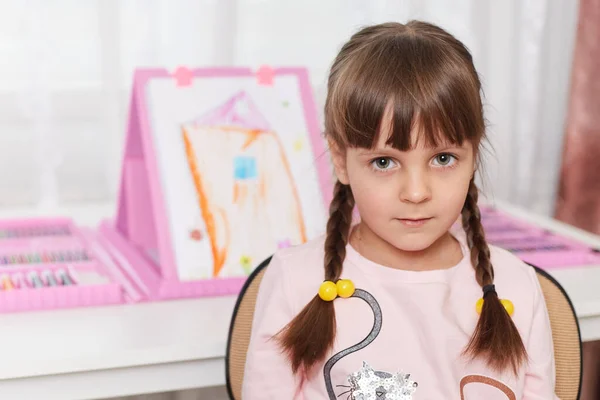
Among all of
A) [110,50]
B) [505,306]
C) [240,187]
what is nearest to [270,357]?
[505,306]

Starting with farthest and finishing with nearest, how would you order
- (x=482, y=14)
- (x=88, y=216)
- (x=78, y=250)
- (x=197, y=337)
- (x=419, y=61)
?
(x=482, y=14) < (x=88, y=216) < (x=78, y=250) < (x=197, y=337) < (x=419, y=61)

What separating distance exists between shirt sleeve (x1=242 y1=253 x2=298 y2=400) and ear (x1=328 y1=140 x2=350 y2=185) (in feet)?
0.47

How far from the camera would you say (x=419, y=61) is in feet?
3.53

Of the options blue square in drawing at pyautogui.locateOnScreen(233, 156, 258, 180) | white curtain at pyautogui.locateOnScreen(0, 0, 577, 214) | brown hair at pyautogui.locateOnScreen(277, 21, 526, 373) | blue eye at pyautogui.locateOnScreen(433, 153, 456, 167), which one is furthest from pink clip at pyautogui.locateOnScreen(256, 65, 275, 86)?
blue eye at pyautogui.locateOnScreen(433, 153, 456, 167)

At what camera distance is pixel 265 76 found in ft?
5.34

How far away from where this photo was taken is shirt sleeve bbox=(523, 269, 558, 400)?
3.82 ft

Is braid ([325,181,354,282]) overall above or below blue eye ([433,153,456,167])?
below

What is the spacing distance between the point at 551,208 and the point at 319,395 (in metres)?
1.35

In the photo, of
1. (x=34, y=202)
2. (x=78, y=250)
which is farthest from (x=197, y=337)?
(x=34, y=202)

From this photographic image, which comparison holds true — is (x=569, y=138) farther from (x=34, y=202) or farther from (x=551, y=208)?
(x=34, y=202)

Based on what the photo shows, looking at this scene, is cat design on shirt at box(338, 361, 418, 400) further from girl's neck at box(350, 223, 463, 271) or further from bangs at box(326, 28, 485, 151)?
bangs at box(326, 28, 485, 151)

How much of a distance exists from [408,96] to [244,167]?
0.53 meters

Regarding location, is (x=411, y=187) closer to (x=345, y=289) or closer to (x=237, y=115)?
(x=345, y=289)

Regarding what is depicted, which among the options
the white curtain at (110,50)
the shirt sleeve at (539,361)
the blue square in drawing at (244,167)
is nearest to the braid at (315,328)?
the shirt sleeve at (539,361)
